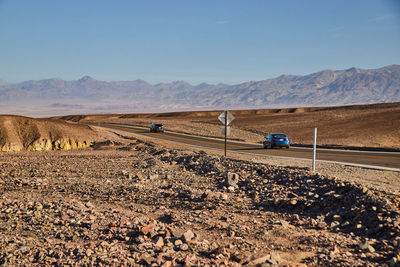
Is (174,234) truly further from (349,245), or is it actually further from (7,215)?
(7,215)

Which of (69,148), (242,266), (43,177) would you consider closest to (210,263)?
(242,266)

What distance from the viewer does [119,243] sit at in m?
6.90

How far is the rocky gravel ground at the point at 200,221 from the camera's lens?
6.23 m

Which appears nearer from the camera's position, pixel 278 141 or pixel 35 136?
pixel 35 136

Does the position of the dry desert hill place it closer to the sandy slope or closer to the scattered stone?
the scattered stone

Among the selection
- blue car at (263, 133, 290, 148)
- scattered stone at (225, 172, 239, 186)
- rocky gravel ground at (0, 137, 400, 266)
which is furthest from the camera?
blue car at (263, 133, 290, 148)

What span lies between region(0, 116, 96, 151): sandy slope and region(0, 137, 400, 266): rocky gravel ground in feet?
41.0

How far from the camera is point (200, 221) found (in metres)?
8.34

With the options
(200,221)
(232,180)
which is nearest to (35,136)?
(232,180)

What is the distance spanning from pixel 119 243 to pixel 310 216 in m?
4.73

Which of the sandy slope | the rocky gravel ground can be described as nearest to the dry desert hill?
the rocky gravel ground

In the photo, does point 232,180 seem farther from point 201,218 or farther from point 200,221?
point 200,221

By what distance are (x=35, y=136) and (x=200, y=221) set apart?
73.1ft

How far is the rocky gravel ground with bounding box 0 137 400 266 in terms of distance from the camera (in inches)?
245
